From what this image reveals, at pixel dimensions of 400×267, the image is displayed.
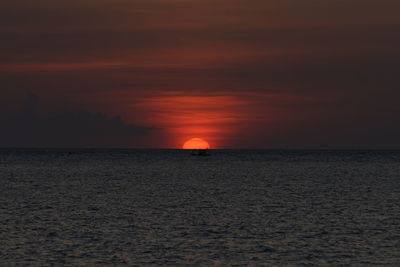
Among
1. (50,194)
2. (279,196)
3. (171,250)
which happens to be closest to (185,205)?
(279,196)

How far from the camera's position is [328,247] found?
4428cm

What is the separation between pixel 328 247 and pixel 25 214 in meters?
31.1

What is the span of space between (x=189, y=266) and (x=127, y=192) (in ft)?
183

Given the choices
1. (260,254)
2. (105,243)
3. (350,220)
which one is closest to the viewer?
(260,254)

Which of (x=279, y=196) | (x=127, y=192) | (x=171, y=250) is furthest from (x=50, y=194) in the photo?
(x=171, y=250)

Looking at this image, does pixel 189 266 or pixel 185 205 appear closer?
pixel 189 266

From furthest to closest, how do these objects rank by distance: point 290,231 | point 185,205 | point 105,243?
point 185,205
point 290,231
point 105,243

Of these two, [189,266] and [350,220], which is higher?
[350,220]

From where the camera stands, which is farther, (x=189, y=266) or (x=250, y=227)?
(x=250, y=227)

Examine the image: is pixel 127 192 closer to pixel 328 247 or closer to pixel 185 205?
pixel 185 205

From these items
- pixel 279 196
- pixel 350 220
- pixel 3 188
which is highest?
pixel 3 188

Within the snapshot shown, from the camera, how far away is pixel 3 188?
99000 millimetres

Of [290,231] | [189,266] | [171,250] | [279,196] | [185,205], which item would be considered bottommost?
[189,266]

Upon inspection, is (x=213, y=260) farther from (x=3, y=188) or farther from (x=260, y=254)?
(x=3, y=188)
